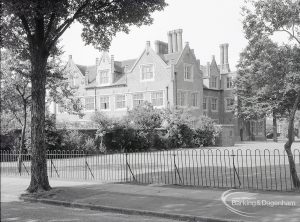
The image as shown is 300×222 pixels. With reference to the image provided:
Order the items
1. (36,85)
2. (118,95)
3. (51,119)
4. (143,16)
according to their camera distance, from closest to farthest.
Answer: (36,85) < (143,16) < (51,119) < (118,95)

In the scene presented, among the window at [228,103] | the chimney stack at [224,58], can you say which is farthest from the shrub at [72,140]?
the chimney stack at [224,58]

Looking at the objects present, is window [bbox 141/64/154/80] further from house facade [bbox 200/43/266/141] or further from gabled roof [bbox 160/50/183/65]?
house facade [bbox 200/43/266/141]

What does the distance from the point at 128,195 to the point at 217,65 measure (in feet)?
176

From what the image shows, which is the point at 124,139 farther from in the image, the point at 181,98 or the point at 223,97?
the point at 223,97

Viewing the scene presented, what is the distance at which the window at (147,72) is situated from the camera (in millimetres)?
48062

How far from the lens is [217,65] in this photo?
63.1 metres

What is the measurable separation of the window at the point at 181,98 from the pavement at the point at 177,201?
1353 inches

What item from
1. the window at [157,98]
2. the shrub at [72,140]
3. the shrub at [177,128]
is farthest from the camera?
the window at [157,98]

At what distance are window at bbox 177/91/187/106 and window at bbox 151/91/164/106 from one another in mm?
2045

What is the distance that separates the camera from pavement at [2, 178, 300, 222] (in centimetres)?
859

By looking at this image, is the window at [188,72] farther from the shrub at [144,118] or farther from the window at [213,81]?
the shrub at [144,118]

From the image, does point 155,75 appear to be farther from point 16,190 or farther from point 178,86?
point 16,190

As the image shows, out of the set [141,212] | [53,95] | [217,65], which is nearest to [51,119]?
[53,95]

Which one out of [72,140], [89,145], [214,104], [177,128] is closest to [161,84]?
[177,128]
